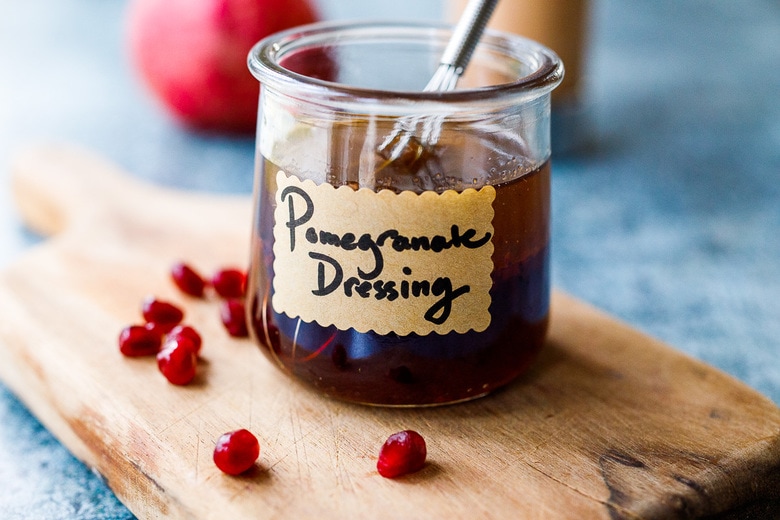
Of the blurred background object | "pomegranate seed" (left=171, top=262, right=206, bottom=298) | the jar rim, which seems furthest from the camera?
the blurred background object

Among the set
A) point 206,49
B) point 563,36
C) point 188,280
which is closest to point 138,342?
point 188,280

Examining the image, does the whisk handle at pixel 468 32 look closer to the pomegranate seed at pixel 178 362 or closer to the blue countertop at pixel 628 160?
the pomegranate seed at pixel 178 362

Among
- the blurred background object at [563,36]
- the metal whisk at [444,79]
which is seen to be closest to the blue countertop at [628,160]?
the blurred background object at [563,36]

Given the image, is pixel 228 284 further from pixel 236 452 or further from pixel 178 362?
pixel 236 452

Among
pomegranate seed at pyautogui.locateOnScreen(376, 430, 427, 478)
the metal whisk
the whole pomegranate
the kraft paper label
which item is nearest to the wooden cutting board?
pomegranate seed at pyautogui.locateOnScreen(376, 430, 427, 478)

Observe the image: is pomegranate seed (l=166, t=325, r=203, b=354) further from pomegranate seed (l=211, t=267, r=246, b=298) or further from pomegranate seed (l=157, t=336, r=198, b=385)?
pomegranate seed (l=211, t=267, r=246, b=298)

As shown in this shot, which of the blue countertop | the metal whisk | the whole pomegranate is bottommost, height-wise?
the blue countertop
